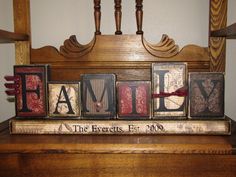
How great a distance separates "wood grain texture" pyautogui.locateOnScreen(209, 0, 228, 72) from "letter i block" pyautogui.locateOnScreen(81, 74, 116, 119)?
38cm

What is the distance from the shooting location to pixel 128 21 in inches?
40.4

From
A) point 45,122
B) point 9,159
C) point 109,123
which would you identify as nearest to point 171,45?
point 109,123

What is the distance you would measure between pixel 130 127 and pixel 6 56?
2.02 feet

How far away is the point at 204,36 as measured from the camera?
1016mm

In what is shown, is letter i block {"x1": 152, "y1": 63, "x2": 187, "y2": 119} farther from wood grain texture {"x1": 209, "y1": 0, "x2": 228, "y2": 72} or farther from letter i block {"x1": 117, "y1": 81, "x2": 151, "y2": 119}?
wood grain texture {"x1": 209, "y1": 0, "x2": 228, "y2": 72}

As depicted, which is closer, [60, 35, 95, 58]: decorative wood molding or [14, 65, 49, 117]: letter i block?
[14, 65, 49, 117]: letter i block

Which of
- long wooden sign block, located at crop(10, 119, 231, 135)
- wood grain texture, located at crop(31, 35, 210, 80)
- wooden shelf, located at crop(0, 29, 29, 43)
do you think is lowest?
long wooden sign block, located at crop(10, 119, 231, 135)

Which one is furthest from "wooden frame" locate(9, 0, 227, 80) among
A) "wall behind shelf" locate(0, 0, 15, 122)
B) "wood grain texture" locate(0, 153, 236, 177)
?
"wood grain texture" locate(0, 153, 236, 177)

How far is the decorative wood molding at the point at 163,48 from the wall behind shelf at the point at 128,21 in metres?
0.10

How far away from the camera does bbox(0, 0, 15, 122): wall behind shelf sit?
105 centimetres

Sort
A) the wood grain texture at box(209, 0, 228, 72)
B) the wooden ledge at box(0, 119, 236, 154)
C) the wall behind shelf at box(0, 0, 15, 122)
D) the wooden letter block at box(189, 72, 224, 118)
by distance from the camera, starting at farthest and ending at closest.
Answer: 1. the wall behind shelf at box(0, 0, 15, 122)
2. the wood grain texture at box(209, 0, 228, 72)
3. the wooden letter block at box(189, 72, 224, 118)
4. the wooden ledge at box(0, 119, 236, 154)

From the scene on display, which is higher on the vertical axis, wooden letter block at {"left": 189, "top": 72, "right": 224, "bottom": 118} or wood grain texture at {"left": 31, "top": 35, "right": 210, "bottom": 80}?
wood grain texture at {"left": 31, "top": 35, "right": 210, "bottom": 80}

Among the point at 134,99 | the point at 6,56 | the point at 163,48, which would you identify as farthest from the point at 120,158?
the point at 6,56

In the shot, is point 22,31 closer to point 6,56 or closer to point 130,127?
point 6,56
